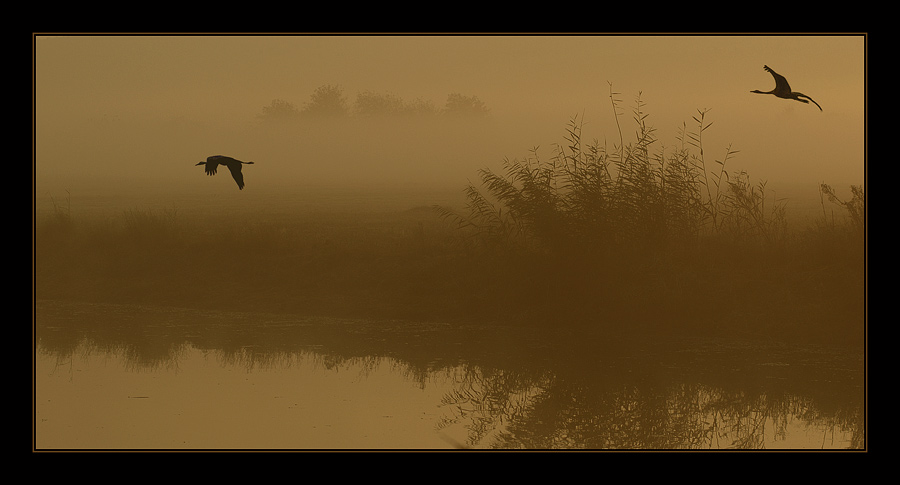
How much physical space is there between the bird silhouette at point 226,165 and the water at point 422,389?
1781 millimetres

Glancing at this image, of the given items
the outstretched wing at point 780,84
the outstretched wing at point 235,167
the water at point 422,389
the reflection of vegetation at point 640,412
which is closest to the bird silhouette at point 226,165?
the outstretched wing at point 235,167

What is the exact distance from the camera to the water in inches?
246

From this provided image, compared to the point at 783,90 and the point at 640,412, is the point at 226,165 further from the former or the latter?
the point at 783,90

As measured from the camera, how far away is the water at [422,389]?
20.5ft

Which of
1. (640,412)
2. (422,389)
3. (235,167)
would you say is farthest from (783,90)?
(235,167)

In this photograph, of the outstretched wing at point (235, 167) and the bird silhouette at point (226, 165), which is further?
the outstretched wing at point (235, 167)

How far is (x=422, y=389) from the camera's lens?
7523mm

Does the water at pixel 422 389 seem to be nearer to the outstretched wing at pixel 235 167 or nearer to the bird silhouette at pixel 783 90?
the outstretched wing at pixel 235 167

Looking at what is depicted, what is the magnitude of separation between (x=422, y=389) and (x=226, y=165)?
3581mm

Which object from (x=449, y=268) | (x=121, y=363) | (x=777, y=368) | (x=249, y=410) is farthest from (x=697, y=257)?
(x=121, y=363)

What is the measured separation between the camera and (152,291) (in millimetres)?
11648

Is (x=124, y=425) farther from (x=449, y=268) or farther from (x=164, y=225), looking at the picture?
(x=164, y=225)

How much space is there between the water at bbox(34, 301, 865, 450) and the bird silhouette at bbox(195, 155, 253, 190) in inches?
70.1

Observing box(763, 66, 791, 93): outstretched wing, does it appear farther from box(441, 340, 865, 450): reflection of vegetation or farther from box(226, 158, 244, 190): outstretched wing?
box(226, 158, 244, 190): outstretched wing
